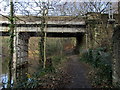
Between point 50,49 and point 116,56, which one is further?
point 50,49

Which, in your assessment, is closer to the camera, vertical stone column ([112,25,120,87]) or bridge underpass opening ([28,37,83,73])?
vertical stone column ([112,25,120,87])

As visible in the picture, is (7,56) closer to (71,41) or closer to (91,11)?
(91,11)

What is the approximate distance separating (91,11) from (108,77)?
440 cm

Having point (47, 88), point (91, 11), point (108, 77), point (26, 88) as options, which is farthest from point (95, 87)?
point (91, 11)

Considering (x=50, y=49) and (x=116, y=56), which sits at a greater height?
(x=116, y=56)

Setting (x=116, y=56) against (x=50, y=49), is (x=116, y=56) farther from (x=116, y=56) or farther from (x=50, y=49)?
(x=50, y=49)

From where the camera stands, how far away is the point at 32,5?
9523mm

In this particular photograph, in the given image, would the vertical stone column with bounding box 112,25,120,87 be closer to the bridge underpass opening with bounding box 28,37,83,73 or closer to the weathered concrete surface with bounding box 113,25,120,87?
the weathered concrete surface with bounding box 113,25,120,87

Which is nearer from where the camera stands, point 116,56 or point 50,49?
point 116,56

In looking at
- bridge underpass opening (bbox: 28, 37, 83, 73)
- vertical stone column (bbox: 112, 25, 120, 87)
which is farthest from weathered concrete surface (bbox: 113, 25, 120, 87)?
bridge underpass opening (bbox: 28, 37, 83, 73)

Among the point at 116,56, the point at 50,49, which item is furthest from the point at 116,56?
the point at 50,49

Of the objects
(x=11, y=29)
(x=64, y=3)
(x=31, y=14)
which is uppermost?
(x=64, y=3)

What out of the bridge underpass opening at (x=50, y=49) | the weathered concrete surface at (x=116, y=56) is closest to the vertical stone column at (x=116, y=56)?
the weathered concrete surface at (x=116, y=56)

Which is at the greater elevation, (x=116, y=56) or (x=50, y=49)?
(x=116, y=56)
